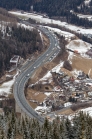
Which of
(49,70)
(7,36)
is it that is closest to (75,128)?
(49,70)

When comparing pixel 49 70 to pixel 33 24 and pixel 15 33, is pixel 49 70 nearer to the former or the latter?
pixel 15 33

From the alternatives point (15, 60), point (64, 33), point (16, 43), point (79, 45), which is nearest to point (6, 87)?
point (15, 60)

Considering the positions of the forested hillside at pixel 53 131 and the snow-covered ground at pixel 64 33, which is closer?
the forested hillside at pixel 53 131

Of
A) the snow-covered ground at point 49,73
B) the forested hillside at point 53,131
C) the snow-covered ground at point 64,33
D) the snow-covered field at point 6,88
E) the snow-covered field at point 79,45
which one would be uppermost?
the forested hillside at point 53,131

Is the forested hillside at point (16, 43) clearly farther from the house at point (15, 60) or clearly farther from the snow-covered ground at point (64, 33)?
the snow-covered ground at point (64, 33)

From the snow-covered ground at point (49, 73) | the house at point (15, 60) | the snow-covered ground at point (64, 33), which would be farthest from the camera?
the snow-covered ground at point (64, 33)

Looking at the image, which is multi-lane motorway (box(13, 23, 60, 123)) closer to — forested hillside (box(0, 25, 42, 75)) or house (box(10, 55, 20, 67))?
house (box(10, 55, 20, 67))

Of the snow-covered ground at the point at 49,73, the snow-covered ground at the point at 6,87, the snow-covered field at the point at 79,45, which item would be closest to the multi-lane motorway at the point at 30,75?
the snow-covered ground at the point at 6,87

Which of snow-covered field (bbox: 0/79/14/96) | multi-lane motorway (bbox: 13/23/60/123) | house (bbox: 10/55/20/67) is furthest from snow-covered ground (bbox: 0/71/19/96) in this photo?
house (bbox: 10/55/20/67)
